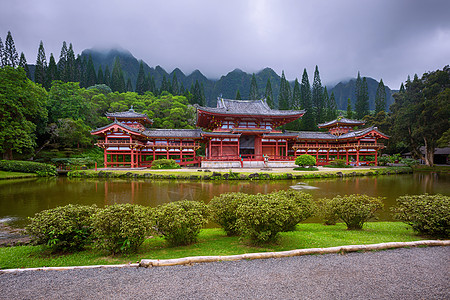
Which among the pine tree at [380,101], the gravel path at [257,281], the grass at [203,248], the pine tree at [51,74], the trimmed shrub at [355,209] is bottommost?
the grass at [203,248]

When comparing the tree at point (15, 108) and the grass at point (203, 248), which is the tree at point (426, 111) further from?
the tree at point (15, 108)

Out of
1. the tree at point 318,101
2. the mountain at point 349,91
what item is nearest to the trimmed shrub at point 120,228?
the tree at point 318,101

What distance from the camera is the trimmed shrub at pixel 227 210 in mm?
5625

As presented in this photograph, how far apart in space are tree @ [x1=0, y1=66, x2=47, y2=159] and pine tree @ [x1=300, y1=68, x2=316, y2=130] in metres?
45.4

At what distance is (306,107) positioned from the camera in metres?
50.3

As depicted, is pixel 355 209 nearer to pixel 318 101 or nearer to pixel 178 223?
pixel 178 223

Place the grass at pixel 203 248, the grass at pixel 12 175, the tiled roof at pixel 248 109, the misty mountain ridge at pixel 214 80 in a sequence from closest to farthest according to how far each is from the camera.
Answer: the grass at pixel 203 248, the grass at pixel 12 175, the tiled roof at pixel 248 109, the misty mountain ridge at pixel 214 80

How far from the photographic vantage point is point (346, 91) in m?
114

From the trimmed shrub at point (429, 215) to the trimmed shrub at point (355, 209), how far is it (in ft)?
2.21

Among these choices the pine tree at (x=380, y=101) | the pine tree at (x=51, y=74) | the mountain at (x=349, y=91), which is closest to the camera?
the pine tree at (x=51, y=74)

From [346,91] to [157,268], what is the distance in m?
131

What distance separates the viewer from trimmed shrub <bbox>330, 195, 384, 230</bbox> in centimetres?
623

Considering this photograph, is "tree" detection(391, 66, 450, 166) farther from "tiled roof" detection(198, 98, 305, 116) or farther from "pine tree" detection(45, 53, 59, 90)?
"pine tree" detection(45, 53, 59, 90)

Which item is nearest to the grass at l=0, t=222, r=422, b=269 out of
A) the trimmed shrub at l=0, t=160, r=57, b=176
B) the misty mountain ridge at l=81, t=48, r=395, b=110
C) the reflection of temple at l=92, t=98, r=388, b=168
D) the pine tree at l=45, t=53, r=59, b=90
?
the reflection of temple at l=92, t=98, r=388, b=168
